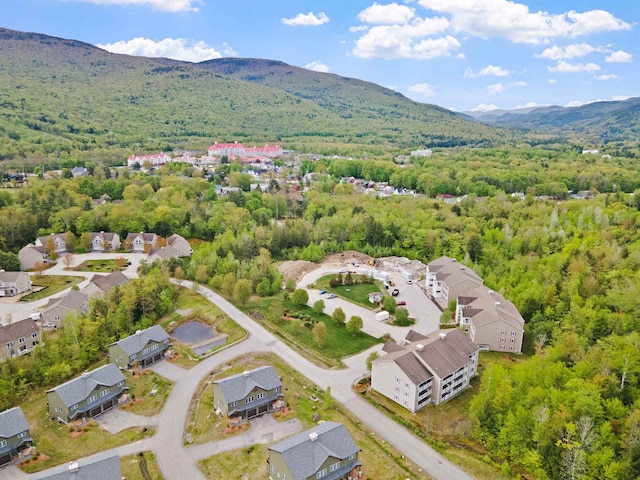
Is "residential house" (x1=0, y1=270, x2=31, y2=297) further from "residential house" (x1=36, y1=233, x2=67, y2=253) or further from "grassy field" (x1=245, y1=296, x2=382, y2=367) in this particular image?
"grassy field" (x1=245, y1=296, x2=382, y2=367)

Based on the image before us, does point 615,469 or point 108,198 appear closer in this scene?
point 615,469

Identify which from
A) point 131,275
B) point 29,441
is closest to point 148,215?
point 131,275

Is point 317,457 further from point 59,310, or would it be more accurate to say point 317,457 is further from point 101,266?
point 101,266

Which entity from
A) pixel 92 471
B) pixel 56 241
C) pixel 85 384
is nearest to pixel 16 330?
pixel 85 384

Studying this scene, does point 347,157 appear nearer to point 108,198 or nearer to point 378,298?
point 108,198

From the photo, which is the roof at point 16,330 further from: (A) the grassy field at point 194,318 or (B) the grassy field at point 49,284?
(B) the grassy field at point 49,284

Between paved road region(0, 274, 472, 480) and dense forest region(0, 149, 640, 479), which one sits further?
dense forest region(0, 149, 640, 479)

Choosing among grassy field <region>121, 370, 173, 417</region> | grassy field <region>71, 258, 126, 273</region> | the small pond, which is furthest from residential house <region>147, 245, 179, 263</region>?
grassy field <region>121, 370, 173, 417</region>
